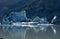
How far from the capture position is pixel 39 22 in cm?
4959

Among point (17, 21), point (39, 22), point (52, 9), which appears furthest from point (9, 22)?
point (52, 9)

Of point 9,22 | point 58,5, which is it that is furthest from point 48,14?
point 9,22

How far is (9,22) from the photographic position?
174 feet

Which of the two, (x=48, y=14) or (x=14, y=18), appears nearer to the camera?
(x=14, y=18)

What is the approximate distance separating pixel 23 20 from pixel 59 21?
316 inches

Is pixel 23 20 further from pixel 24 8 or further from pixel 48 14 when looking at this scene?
pixel 24 8

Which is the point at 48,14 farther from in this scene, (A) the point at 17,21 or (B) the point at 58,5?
(A) the point at 17,21

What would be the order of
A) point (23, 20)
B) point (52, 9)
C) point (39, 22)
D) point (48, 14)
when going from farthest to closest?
point (52, 9)
point (48, 14)
point (23, 20)
point (39, 22)

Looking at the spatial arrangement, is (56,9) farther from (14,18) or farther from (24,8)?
(14,18)

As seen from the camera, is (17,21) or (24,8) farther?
(24,8)

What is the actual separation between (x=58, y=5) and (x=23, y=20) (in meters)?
19.9

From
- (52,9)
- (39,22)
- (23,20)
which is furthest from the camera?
(52,9)

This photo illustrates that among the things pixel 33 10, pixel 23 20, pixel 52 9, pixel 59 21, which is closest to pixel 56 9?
pixel 52 9

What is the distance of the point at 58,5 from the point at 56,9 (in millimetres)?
1354
